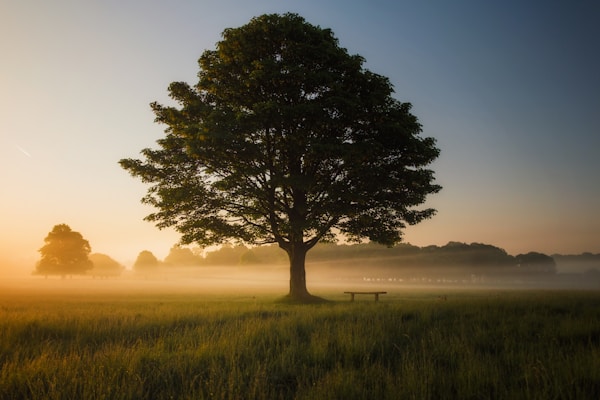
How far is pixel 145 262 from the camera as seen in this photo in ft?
516

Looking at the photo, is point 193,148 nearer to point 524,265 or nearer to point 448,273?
point 448,273

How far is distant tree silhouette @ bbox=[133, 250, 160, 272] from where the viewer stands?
15625cm

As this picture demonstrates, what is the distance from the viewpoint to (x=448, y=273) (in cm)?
15200

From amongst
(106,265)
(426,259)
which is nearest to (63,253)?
(106,265)

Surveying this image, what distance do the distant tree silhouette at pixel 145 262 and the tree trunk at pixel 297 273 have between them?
150 metres

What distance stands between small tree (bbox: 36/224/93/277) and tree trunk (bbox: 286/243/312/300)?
78903mm

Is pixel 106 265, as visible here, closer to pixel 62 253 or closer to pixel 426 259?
pixel 62 253

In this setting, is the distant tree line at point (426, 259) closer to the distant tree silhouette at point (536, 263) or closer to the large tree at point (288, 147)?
the distant tree silhouette at point (536, 263)

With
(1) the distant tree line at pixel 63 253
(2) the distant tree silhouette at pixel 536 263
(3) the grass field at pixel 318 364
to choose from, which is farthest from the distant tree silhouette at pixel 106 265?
(2) the distant tree silhouette at pixel 536 263

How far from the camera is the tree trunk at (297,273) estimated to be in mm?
25391

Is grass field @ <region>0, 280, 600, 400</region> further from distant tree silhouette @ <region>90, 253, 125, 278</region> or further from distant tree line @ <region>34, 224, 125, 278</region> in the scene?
distant tree silhouette @ <region>90, 253, 125, 278</region>

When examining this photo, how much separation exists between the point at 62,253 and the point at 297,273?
80.2 meters

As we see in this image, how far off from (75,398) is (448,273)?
166m

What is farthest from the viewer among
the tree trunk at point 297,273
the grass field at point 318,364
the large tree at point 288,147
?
the tree trunk at point 297,273
